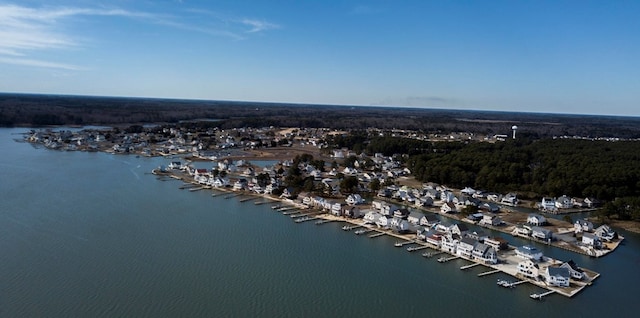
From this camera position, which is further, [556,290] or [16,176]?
[16,176]

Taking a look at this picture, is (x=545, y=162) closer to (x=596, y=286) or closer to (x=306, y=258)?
(x=596, y=286)

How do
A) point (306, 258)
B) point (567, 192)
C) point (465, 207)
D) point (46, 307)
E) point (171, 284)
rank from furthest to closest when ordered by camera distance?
point (567, 192) → point (465, 207) → point (306, 258) → point (171, 284) → point (46, 307)

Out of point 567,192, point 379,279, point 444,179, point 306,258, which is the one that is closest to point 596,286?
point 379,279

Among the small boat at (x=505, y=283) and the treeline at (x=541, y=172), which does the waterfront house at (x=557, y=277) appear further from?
the treeline at (x=541, y=172)

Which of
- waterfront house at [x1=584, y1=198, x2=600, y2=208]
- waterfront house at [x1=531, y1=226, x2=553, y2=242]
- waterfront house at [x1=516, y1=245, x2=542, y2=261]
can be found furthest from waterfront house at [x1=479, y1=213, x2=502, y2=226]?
waterfront house at [x1=584, y1=198, x2=600, y2=208]

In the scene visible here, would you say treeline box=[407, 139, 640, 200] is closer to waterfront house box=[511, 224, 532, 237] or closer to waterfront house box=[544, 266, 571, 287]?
waterfront house box=[511, 224, 532, 237]

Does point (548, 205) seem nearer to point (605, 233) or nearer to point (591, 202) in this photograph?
point (591, 202)
